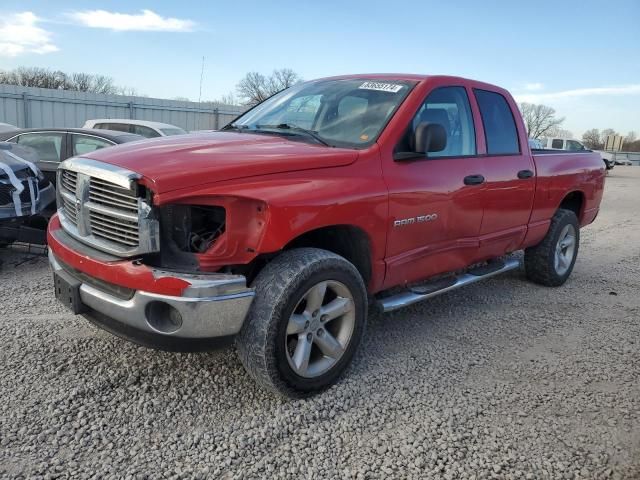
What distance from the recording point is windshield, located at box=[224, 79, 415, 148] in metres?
3.65

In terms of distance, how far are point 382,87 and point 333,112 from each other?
410 mm

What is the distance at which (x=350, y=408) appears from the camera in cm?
312

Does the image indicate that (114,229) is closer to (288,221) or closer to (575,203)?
(288,221)

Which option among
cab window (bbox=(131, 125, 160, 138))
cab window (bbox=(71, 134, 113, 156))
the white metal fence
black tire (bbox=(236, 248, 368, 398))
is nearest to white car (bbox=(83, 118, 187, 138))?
cab window (bbox=(131, 125, 160, 138))

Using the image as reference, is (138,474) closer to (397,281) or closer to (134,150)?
(134,150)

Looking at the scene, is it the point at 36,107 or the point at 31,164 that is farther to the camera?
the point at 36,107

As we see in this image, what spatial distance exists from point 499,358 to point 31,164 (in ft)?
16.4

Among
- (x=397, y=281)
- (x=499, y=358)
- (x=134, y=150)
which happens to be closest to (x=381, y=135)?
(x=397, y=281)

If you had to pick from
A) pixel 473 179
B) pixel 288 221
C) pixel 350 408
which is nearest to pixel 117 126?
pixel 473 179

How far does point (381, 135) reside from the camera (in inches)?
139

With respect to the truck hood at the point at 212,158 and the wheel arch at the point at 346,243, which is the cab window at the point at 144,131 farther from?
the wheel arch at the point at 346,243

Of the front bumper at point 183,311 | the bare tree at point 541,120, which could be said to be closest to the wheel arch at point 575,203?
the front bumper at point 183,311

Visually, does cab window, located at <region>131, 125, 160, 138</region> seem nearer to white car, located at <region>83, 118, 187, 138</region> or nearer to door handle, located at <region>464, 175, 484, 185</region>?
white car, located at <region>83, 118, 187, 138</region>

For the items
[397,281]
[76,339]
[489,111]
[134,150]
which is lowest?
[76,339]
